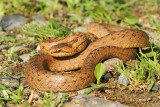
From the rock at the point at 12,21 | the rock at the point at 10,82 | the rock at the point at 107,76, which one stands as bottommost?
the rock at the point at 10,82

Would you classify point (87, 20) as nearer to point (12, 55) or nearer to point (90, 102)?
point (12, 55)

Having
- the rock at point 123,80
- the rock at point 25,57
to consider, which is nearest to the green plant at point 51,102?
the rock at point 123,80

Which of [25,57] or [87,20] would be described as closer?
[25,57]

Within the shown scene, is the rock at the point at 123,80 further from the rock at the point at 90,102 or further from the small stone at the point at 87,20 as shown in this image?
the small stone at the point at 87,20

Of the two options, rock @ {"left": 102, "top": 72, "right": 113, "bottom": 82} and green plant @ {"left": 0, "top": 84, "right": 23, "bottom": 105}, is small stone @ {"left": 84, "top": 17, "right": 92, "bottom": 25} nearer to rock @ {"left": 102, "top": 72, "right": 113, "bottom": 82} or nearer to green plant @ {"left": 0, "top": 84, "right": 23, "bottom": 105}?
rock @ {"left": 102, "top": 72, "right": 113, "bottom": 82}

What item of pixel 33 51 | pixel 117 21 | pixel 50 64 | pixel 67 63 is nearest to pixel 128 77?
pixel 67 63

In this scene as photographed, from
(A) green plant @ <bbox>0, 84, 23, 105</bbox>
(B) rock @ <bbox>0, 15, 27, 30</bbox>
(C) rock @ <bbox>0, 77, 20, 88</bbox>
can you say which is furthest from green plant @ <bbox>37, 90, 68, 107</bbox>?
(B) rock @ <bbox>0, 15, 27, 30</bbox>

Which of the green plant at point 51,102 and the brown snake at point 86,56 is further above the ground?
the brown snake at point 86,56

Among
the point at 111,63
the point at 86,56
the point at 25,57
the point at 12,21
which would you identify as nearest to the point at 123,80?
the point at 111,63
